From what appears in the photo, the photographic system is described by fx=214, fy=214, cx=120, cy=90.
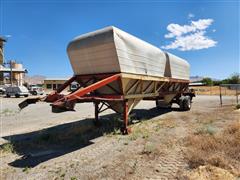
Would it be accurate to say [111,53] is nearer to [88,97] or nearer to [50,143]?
[88,97]

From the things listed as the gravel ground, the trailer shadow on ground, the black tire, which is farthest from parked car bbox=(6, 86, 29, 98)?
the trailer shadow on ground

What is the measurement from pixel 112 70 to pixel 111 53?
0.70 meters

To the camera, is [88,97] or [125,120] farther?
[125,120]

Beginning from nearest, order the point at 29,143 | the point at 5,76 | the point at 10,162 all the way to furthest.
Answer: the point at 10,162 < the point at 29,143 < the point at 5,76

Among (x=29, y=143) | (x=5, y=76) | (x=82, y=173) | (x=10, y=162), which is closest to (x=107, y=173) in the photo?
(x=82, y=173)

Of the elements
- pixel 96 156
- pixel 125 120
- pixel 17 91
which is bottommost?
pixel 96 156

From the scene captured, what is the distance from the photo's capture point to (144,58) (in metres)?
9.52

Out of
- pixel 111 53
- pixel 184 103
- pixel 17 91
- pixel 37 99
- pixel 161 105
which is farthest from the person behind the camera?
pixel 17 91

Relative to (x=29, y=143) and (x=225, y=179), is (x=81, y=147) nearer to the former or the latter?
(x=29, y=143)

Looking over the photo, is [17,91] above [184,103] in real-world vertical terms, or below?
above

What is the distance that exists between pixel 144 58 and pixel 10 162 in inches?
255

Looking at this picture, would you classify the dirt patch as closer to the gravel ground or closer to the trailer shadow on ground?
the gravel ground

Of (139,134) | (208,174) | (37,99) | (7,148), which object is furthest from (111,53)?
(208,174)

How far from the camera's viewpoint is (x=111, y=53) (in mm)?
7809
